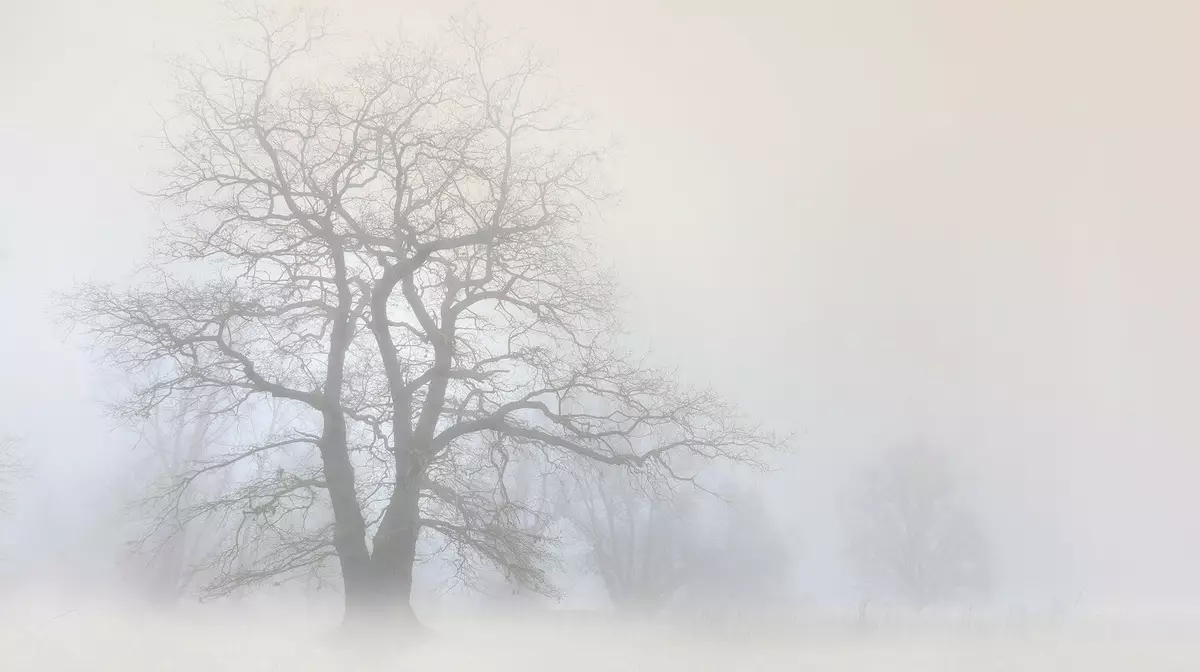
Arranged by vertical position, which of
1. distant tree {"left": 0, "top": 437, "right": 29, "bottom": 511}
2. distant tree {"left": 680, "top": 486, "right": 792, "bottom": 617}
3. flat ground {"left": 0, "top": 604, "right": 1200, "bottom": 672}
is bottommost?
flat ground {"left": 0, "top": 604, "right": 1200, "bottom": 672}

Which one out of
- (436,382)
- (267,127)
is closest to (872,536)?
(436,382)

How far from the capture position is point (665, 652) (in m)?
2.33

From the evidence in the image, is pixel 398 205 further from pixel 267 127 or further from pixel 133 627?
pixel 133 627

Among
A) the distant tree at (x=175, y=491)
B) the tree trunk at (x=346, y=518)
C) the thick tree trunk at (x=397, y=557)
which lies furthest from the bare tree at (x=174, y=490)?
the thick tree trunk at (x=397, y=557)

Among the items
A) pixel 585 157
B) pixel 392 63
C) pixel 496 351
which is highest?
pixel 392 63

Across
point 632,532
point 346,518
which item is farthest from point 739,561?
point 346,518

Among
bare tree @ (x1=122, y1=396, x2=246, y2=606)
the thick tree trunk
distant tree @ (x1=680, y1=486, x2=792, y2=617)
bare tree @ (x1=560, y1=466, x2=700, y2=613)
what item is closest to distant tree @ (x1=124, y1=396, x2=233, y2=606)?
bare tree @ (x1=122, y1=396, x2=246, y2=606)

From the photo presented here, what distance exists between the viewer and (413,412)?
2398mm

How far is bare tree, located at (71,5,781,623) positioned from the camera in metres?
2.35

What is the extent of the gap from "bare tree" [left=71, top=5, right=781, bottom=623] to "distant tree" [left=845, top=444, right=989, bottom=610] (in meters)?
0.42

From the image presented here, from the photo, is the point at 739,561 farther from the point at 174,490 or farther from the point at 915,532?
the point at 174,490

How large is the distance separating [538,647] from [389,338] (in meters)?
1.07

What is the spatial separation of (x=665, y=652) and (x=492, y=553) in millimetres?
608

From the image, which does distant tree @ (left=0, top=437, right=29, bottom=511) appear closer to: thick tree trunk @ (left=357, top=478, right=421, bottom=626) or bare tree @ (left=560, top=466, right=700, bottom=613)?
thick tree trunk @ (left=357, top=478, right=421, bottom=626)
